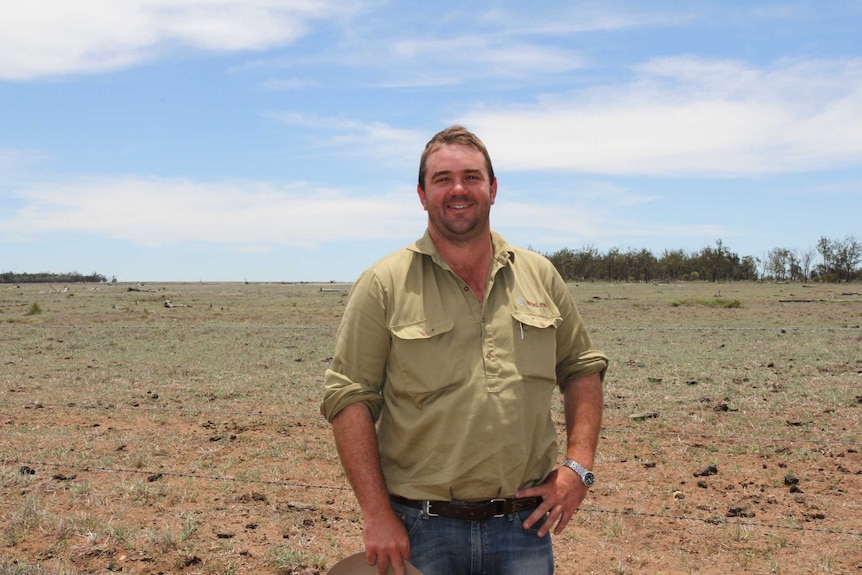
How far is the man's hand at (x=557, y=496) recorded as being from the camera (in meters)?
2.41

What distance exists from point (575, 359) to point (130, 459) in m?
5.76

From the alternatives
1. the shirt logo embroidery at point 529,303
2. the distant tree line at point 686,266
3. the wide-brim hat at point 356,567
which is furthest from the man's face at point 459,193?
the distant tree line at point 686,266

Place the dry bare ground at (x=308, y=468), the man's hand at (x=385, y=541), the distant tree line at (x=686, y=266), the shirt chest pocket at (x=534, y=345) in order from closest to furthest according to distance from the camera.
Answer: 1. the man's hand at (x=385, y=541)
2. the shirt chest pocket at (x=534, y=345)
3. the dry bare ground at (x=308, y=468)
4. the distant tree line at (x=686, y=266)

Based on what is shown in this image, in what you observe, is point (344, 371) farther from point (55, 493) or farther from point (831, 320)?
point (831, 320)

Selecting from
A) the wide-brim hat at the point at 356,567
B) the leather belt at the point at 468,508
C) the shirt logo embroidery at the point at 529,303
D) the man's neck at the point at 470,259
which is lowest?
the wide-brim hat at the point at 356,567

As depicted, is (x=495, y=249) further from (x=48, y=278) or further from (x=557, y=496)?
(x=48, y=278)

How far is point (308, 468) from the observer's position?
7086 millimetres

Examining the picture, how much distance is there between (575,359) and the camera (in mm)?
2715

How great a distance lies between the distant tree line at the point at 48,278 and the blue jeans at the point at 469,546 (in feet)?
415

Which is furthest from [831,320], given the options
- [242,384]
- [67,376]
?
[67,376]

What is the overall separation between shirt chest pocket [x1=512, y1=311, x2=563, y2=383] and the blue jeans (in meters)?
0.45

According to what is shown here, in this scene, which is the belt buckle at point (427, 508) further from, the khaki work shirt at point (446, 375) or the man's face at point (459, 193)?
the man's face at point (459, 193)

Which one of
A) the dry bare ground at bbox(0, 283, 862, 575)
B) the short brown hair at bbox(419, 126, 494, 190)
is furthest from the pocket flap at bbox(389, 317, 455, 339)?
the dry bare ground at bbox(0, 283, 862, 575)

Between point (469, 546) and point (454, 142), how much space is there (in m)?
1.27
